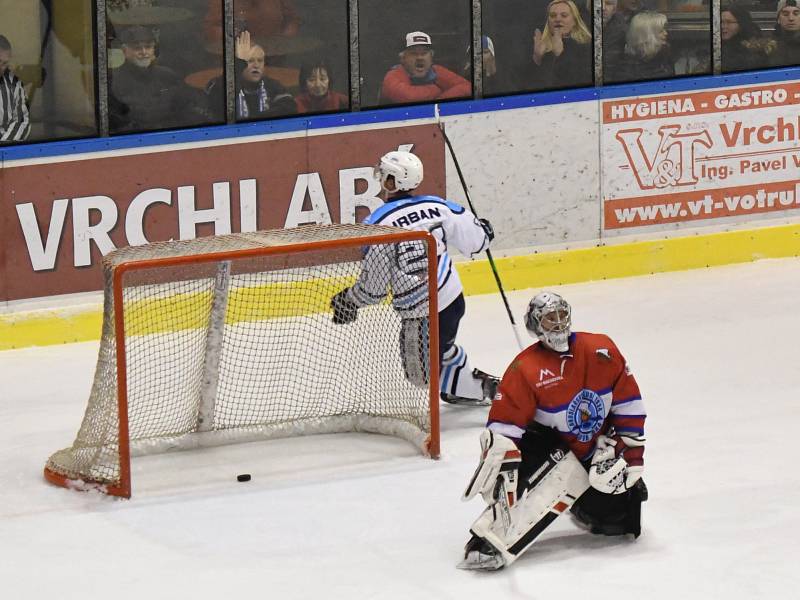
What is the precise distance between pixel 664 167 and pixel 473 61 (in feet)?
3.80

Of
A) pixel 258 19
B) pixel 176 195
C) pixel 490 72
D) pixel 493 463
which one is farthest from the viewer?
pixel 490 72

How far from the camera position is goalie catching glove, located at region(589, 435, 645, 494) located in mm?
5676

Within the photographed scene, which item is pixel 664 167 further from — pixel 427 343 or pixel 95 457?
pixel 95 457

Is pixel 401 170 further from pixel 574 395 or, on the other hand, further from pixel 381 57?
pixel 381 57

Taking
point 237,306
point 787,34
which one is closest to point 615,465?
point 237,306

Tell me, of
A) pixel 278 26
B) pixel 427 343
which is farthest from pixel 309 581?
pixel 278 26

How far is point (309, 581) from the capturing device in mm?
5609

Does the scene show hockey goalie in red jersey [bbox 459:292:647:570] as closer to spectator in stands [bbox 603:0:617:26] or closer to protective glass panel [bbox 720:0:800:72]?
spectator in stands [bbox 603:0:617:26]

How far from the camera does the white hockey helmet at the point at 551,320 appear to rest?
5621 mm

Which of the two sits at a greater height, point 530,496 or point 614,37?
point 614,37

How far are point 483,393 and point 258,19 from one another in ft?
8.13

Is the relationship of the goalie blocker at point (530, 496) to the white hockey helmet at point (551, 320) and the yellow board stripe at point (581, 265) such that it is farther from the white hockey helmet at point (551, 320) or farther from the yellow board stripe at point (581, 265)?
the yellow board stripe at point (581, 265)

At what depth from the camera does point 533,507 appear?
18.6 feet

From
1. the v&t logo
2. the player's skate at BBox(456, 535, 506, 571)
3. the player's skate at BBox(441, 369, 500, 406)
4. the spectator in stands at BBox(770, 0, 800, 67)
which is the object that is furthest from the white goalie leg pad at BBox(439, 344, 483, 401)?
the spectator in stands at BBox(770, 0, 800, 67)
